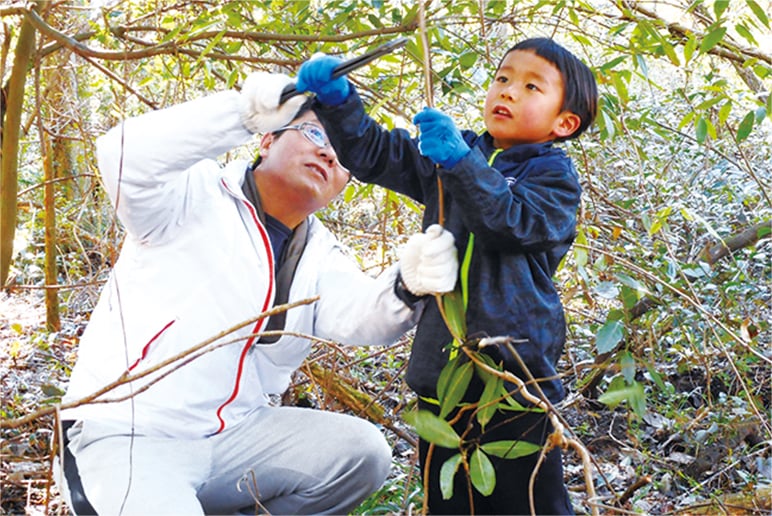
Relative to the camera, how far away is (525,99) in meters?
1.70

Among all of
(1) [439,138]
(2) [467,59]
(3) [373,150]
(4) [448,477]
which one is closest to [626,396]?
(4) [448,477]

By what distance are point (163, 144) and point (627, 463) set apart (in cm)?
171

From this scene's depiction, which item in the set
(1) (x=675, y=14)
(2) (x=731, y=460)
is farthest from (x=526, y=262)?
(1) (x=675, y=14)

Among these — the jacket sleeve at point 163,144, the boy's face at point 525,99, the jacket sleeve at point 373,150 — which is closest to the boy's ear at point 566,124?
the boy's face at point 525,99

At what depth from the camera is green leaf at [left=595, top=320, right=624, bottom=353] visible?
1.76 metres

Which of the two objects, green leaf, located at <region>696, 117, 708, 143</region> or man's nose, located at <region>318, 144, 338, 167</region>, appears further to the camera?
green leaf, located at <region>696, 117, 708, 143</region>

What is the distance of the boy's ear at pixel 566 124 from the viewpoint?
1761mm

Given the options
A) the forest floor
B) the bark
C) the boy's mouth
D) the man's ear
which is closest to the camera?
the boy's mouth

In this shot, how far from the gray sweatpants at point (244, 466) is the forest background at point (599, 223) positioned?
28 cm

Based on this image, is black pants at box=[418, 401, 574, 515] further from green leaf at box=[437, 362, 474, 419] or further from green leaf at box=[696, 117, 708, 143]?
green leaf at box=[696, 117, 708, 143]

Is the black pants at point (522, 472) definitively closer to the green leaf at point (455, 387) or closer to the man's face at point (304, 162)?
the green leaf at point (455, 387)

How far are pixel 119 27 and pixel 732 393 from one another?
239 cm

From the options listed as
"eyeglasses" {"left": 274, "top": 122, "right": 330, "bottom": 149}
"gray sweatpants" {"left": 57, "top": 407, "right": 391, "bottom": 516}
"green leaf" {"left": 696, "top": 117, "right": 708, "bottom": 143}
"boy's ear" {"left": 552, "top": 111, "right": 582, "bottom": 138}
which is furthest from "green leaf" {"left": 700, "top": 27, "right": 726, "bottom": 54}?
"gray sweatpants" {"left": 57, "top": 407, "right": 391, "bottom": 516}

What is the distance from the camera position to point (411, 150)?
5.94 feet
